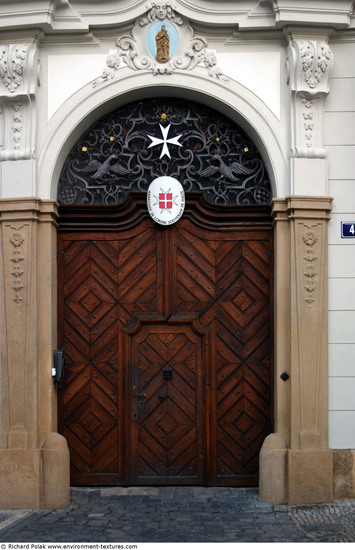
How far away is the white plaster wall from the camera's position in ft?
25.1

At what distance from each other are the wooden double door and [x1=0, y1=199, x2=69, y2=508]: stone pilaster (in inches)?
14.4

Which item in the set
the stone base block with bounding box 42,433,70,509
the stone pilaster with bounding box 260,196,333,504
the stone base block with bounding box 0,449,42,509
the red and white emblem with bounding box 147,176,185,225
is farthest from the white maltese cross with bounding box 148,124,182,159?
the stone base block with bounding box 0,449,42,509

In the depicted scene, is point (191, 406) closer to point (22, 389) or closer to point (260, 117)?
point (22, 389)

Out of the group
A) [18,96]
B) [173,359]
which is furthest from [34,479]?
[18,96]

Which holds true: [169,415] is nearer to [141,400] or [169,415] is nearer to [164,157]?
[141,400]

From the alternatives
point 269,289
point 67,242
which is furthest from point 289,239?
point 67,242

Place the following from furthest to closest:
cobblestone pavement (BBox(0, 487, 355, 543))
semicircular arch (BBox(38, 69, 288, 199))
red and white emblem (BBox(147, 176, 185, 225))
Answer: red and white emblem (BBox(147, 176, 185, 225)) → semicircular arch (BBox(38, 69, 288, 199)) → cobblestone pavement (BBox(0, 487, 355, 543))

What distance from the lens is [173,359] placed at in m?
8.10

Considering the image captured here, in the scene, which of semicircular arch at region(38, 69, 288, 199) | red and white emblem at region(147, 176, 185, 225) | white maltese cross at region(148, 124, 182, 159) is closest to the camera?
semicircular arch at region(38, 69, 288, 199)

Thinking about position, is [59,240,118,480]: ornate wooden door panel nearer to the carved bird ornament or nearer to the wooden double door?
the wooden double door

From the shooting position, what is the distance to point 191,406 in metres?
8.08

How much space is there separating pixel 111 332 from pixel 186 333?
80 cm

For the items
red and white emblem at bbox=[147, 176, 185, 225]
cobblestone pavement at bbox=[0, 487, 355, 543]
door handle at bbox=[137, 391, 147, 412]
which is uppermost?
red and white emblem at bbox=[147, 176, 185, 225]

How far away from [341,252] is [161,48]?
280 cm
